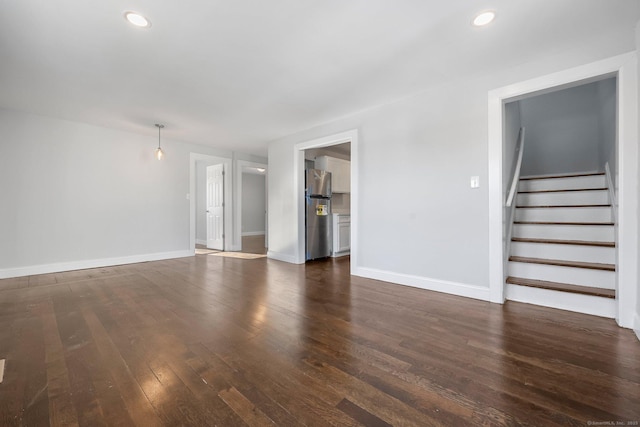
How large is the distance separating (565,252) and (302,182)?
12.4ft

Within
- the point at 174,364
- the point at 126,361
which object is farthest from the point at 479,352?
the point at 126,361

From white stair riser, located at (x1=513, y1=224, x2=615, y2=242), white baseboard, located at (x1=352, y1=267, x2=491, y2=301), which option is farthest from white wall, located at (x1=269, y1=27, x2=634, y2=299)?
white stair riser, located at (x1=513, y1=224, x2=615, y2=242)

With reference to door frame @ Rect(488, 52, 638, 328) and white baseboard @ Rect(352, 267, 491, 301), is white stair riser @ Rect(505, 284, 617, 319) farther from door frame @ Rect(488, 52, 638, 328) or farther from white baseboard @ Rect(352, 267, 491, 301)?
white baseboard @ Rect(352, 267, 491, 301)

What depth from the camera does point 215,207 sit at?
6.72m

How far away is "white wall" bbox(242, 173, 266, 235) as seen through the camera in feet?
32.4

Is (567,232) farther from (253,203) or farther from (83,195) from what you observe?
(253,203)

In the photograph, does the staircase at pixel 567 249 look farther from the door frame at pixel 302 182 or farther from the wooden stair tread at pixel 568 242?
the door frame at pixel 302 182

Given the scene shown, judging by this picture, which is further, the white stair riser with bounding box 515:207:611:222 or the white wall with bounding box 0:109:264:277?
the white wall with bounding box 0:109:264:277

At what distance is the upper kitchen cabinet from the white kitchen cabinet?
63 centimetres

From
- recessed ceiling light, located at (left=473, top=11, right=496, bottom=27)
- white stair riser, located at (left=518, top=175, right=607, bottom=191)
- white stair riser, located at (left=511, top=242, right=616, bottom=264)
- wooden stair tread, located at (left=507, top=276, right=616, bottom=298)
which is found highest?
recessed ceiling light, located at (left=473, top=11, right=496, bottom=27)

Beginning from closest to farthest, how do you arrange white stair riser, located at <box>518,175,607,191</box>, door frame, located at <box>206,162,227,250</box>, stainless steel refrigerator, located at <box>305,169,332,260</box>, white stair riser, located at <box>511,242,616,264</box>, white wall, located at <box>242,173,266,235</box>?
white stair riser, located at <box>511,242,616,264</box> < white stair riser, located at <box>518,175,607,191</box> < stainless steel refrigerator, located at <box>305,169,332,260</box> < door frame, located at <box>206,162,227,250</box> < white wall, located at <box>242,173,266,235</box>

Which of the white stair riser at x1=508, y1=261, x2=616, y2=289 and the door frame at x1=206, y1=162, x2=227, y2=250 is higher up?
the door frame at x1=206, y1=162, x2=227, y2=250

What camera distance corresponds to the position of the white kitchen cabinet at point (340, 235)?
5.59 meters

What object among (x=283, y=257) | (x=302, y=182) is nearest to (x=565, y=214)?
(x=302, y=182)
